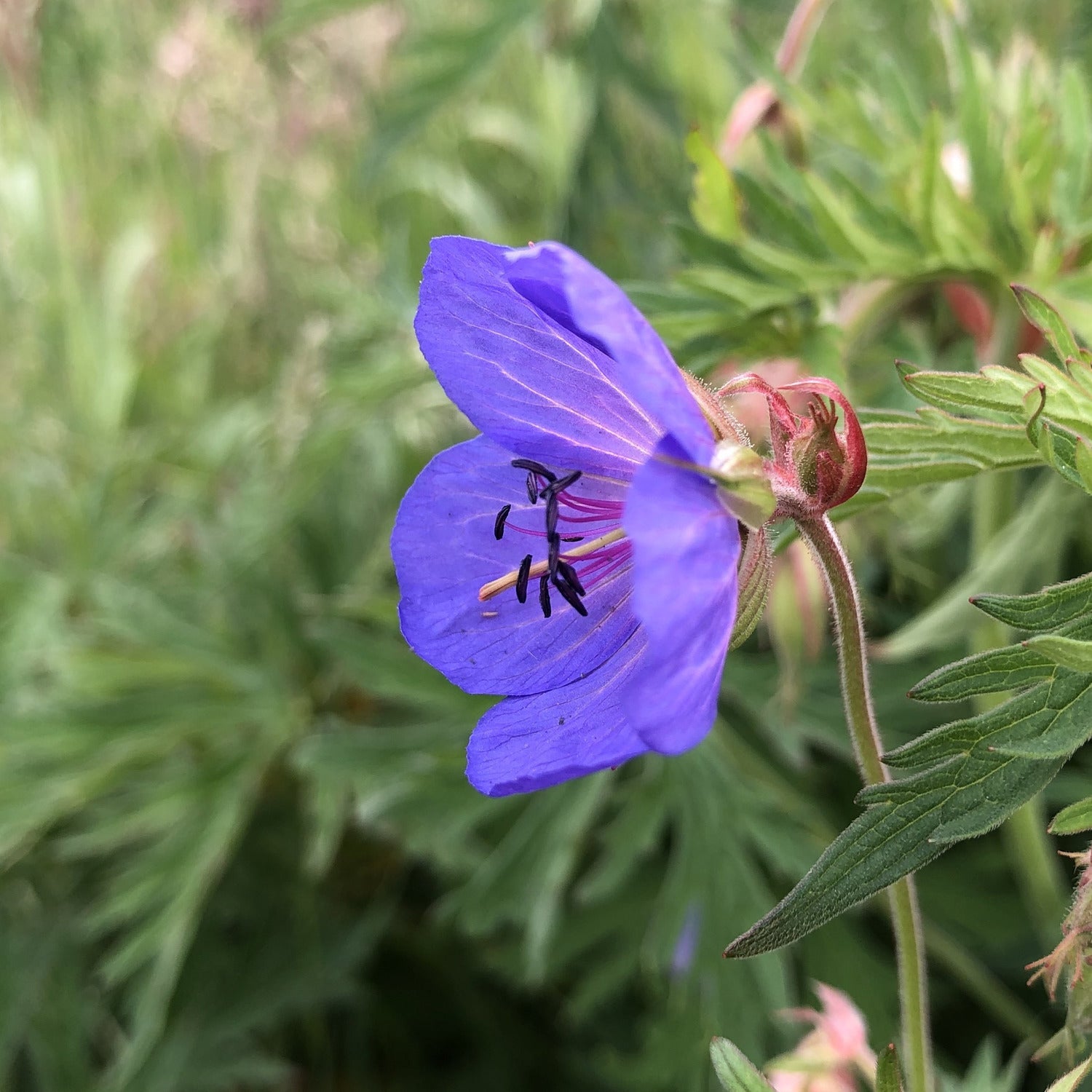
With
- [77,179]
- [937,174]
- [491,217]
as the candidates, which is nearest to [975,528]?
[937,174]

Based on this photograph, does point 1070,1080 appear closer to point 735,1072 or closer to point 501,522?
point 735,1072

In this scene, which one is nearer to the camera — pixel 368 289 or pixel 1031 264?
pixel 1031 264

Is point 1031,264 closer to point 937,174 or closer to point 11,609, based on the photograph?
point 937,174

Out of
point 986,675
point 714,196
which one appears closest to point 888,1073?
point 986,675

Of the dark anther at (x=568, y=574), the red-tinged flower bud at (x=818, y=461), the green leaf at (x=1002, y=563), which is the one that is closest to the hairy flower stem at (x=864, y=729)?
the red-tinged flower bud at (x=818, y=461)

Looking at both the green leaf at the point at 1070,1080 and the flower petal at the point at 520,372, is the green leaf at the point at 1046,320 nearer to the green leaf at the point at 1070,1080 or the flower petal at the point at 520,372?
the flower petal at the point at 520,372
